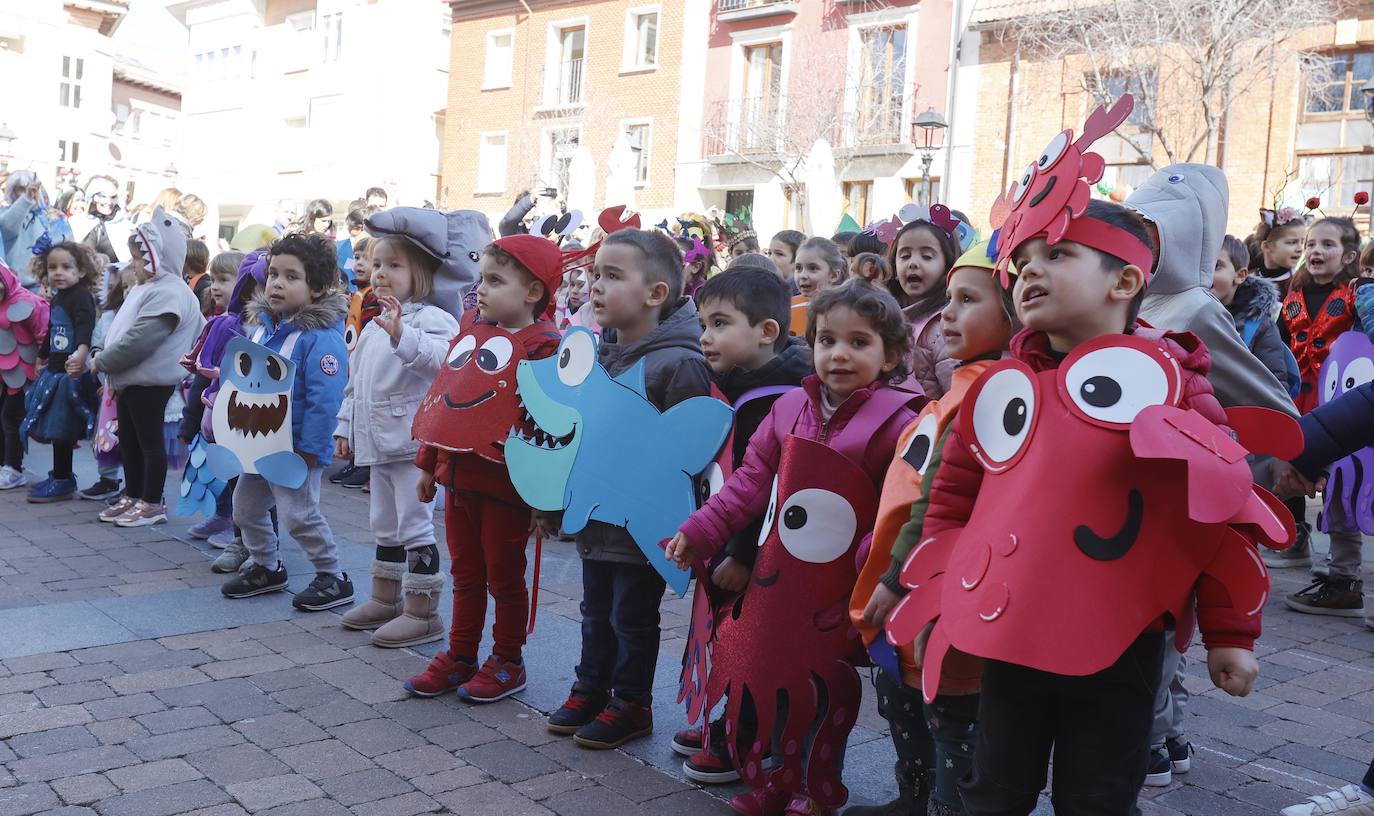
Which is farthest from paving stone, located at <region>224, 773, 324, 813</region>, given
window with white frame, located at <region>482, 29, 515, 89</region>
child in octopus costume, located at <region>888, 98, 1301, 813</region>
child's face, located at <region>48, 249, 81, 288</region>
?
window with white frame, located at <region>482, 29, 515, 89</region>

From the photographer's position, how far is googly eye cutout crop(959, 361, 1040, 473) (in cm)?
238

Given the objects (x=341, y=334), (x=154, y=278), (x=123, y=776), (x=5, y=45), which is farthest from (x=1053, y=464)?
(x=5, y=45)

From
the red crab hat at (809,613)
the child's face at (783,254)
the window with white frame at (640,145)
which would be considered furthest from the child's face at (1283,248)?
the window with white frame at (640,145)

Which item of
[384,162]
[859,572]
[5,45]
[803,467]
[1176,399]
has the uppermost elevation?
[5,45]

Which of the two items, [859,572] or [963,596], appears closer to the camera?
[963,596]

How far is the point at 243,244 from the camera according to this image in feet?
32.7

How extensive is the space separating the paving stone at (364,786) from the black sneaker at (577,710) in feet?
2.00

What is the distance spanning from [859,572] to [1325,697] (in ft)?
9.11

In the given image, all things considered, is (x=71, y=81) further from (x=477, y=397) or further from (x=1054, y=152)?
(x=1054, y=152)

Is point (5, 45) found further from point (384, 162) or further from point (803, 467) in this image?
point (803, 467)

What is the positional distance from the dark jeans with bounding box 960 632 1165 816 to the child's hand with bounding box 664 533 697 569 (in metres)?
1.00

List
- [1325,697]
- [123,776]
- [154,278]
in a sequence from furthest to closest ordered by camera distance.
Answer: [154,278] → [1325,697] → [123,776]

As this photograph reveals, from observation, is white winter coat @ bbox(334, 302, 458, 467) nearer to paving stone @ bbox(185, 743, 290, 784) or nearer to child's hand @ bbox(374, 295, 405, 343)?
child's hand @ bbox(374, 295, 405, 343)

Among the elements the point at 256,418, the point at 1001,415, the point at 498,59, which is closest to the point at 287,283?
the point at 256,418
